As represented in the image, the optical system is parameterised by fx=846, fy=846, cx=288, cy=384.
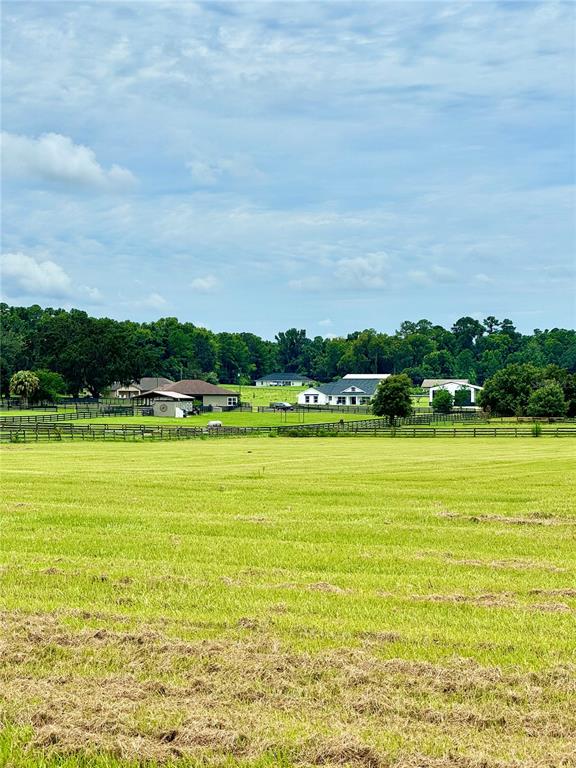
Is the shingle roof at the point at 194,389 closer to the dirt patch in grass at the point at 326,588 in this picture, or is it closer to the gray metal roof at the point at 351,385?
the gray metal roof at the point at 351,385

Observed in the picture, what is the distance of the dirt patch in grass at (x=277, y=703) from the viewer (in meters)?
6.59

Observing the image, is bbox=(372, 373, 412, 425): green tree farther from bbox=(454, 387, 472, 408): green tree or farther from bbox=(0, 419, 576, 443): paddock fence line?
bbox=(454, 387, 472, 408): green tree

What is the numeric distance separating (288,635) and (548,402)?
3904 inches

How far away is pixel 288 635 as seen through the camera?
31.0 ft

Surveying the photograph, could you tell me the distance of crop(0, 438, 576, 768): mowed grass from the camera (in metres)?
6.74

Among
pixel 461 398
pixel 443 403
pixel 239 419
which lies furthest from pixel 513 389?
pixel 461 398

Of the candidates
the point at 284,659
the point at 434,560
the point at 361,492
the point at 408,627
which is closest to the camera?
the point at 284,659

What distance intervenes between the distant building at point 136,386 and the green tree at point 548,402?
77374 mm

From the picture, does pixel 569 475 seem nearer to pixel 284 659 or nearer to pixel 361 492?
pixel 361 492

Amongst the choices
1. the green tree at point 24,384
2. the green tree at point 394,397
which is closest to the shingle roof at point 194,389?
the green tree at point 24,384

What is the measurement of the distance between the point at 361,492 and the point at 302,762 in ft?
62.1

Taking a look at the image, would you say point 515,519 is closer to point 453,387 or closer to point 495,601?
point 495,601

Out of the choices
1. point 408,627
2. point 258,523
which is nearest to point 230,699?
point 408,627

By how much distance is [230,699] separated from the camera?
7.51 meters
